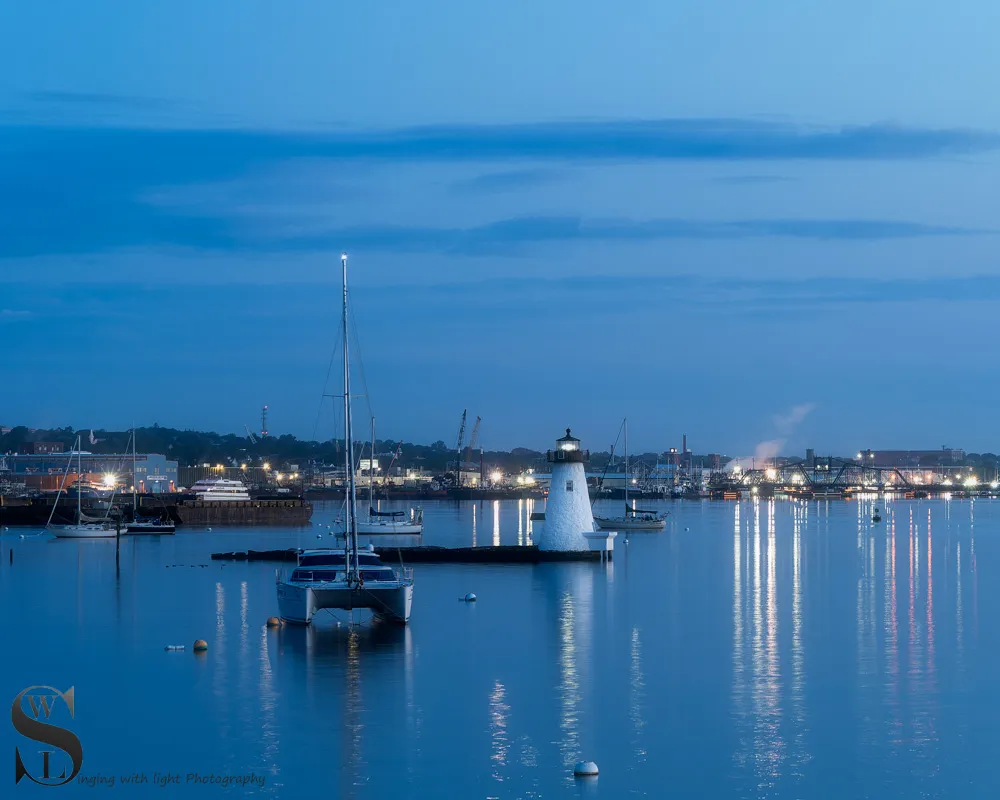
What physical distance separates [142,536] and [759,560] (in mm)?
43219

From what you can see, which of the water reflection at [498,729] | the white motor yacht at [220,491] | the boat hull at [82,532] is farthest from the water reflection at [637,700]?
the white motor yacht at [220,491]

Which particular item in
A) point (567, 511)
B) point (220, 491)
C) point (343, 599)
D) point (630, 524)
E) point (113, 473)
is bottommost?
point (630, 524)

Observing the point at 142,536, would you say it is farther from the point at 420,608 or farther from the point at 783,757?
the point at 783,757

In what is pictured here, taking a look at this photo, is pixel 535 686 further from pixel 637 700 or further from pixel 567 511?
pixel 567 511

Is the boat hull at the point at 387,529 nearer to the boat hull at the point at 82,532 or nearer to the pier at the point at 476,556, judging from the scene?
the boat hull at the point at 82,532

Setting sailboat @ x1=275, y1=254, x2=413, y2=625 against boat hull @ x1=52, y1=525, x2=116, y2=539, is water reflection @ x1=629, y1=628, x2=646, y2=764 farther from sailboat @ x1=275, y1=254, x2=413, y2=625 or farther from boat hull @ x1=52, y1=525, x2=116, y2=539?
boat hull @ x1=52, y1=525, x2=116, y2=539

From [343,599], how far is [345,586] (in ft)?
1.41

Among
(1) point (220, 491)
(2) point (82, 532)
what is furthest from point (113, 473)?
(2) point (82, 532)

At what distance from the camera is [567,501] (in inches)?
2108

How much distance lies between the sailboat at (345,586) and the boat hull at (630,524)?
190 ft

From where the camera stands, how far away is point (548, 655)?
30.3 metres

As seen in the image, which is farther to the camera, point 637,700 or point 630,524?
point 630,524

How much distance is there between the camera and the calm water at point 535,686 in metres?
19.3

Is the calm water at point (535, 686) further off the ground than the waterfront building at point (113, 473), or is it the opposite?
the waterfront building at point (113, 473)
